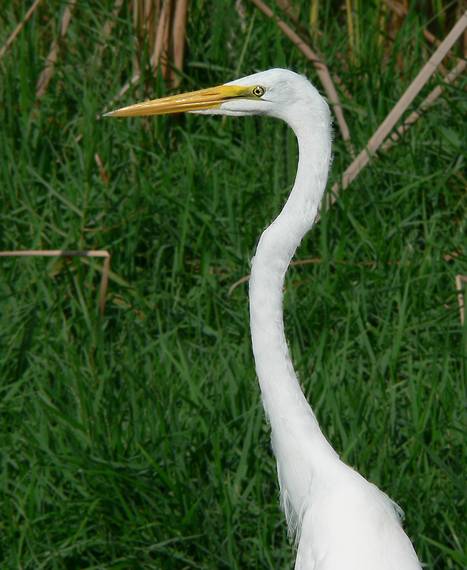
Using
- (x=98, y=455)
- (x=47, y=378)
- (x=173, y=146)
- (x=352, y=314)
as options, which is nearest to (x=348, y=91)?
(x=173, y=146)

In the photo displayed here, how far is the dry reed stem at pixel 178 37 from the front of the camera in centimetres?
452

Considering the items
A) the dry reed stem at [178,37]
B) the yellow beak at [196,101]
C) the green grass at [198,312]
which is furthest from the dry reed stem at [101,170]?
the yellow beak at [196,101]

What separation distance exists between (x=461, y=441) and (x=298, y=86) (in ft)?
3.76

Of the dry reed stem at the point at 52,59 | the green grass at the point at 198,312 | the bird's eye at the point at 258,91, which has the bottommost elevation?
the green grass at the point at 198,312

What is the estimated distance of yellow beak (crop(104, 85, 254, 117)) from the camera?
105 inches

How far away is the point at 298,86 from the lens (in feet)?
8.32

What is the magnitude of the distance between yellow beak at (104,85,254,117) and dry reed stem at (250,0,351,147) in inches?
62.0

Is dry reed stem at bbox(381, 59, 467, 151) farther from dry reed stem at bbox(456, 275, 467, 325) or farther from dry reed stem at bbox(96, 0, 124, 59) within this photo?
dry reed stem at bbox(96, 0, 124, 59)

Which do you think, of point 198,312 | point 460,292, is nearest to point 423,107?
point 460,292

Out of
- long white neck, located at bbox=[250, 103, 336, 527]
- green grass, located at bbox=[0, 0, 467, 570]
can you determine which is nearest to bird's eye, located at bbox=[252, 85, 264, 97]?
long white neck, located at bbox=[250, 103, 336, 527]

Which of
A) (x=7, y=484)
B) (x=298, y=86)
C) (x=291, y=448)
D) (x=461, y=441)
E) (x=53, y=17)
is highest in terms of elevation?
(x=298, y=86)

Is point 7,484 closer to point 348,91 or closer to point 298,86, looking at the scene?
point 298,86

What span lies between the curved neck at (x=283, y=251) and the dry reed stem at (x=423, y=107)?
5.94 feet

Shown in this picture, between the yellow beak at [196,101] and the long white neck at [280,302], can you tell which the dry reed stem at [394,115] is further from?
the long white neck at [280,302]
